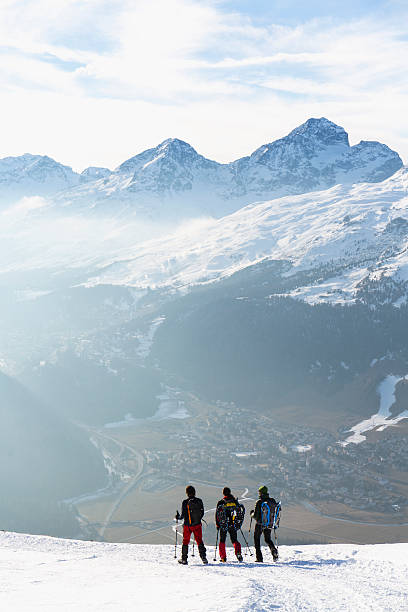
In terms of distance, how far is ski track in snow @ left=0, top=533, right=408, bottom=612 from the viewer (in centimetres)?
2209

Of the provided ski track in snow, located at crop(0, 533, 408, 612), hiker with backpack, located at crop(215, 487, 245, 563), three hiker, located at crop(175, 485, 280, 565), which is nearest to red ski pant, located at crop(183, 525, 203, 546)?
three hiker, located at crop(175, 485, 280, 565)

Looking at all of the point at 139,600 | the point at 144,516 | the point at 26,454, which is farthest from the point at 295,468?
the point at 139,600

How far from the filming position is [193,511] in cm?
3102

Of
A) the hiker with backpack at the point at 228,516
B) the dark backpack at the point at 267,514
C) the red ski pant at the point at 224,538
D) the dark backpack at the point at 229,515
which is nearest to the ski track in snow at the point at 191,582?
the red ski pant at the point at 224,538

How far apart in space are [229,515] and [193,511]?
2123 mm

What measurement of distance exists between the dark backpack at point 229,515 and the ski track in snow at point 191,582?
6.38 ft

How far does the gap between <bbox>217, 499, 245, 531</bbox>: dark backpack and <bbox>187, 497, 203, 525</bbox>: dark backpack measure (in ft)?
4.29

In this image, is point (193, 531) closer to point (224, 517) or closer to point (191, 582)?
point (224, 517)

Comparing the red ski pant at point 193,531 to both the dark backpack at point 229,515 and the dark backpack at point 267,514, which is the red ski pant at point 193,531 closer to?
the dark backpack at point 229,515

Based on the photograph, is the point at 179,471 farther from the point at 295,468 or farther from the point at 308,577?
the point at 308,577

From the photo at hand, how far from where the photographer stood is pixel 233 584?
24656 mm

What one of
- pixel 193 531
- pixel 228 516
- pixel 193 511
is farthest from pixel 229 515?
pixel 193 511

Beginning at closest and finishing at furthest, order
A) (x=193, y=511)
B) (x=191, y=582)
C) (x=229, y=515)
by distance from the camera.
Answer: (x=191, y=582) < (x=193, y=511) < (x=229, y=515)

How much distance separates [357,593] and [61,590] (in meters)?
12.2
